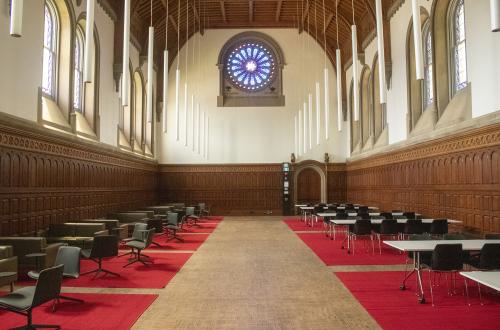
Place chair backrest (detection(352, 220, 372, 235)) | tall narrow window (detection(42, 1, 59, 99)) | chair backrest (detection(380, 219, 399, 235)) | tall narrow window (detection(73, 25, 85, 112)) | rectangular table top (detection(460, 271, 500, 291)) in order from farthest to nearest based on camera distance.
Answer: tall narrow window (detection(73, 25, 85, 112))
tall narrow window (detection(42, 1, 59, 99))
chair backrest (detection(352, 220, 372, 235))
chair backrest (detection(380, 219, 399, 235))
rectangular table top (detection(460, 271, 500, 291))

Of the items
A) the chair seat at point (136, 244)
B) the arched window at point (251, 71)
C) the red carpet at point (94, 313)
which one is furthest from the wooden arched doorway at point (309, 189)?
the red carpet at point (94, 313)

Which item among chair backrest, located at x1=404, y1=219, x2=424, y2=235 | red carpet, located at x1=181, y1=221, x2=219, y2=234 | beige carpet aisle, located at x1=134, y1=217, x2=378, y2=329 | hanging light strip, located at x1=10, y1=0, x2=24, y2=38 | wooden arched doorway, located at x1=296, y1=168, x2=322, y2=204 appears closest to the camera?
hanging light strip, located at x1=10, y1=0, x2=24, y2=38

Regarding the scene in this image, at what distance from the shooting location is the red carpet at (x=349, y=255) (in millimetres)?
9420

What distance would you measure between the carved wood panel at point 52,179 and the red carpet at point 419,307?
7389 mm

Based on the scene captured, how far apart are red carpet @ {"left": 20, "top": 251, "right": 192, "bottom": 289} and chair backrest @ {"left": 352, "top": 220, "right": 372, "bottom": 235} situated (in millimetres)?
4165

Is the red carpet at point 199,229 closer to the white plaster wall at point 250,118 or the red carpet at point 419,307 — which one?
the white plaster wall at point 250,118

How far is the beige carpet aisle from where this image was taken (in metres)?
5.32

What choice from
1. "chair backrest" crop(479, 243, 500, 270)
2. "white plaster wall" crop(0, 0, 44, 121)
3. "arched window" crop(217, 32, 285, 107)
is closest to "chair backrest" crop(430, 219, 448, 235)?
"chair backrest" crop(479, 243, 500, 270)

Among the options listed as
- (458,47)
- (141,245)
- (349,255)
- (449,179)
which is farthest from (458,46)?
(141,245)

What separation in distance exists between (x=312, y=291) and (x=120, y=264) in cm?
467

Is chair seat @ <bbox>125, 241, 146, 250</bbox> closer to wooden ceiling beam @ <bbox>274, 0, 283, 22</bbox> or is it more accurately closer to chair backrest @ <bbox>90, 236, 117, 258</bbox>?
chair backrest @ <bbox>90, 236, 117, 258</bbox>

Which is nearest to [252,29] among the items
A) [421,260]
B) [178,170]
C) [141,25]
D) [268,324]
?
[141,25]

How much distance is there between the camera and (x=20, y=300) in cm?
483

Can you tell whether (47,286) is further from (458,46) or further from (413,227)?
(458,46)
